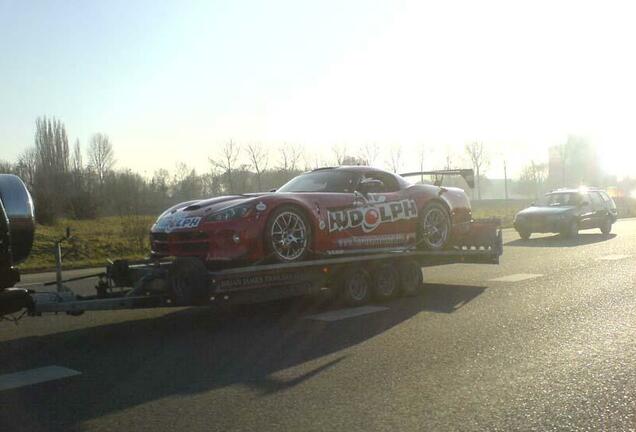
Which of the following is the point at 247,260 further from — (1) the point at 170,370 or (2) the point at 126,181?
(2) the point at 126,181

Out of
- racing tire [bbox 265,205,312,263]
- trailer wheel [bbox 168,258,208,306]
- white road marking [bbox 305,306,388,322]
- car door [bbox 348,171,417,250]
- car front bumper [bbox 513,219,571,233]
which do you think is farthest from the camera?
car front bumper [bbox 513,219,571,233]

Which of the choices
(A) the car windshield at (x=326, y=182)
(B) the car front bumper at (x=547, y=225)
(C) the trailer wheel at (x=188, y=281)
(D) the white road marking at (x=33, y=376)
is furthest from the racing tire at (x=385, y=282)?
(B) the car front bumper at (x=547, y=225)

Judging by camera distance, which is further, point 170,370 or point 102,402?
point 170,370

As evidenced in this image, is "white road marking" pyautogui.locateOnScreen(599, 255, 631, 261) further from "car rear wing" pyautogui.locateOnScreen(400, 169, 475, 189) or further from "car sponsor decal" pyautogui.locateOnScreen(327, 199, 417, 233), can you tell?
"car sponsor decal" pyautogui.locateOnScreen(327, 199, 417, 233)

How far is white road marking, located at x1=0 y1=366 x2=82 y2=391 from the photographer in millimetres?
5562

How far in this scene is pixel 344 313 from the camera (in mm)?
8820

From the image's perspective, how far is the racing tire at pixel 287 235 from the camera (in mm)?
8125

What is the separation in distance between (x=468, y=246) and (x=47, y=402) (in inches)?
313

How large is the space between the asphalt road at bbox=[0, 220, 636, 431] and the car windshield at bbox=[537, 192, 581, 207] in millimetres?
12920

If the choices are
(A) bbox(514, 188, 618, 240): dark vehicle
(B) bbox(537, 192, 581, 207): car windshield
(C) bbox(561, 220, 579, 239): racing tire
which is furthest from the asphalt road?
(B) bbox(537, 192, 581, 207): car windshield

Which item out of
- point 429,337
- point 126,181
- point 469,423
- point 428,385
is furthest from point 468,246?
point 126,181

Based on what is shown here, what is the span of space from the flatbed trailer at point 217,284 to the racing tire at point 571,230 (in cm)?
1312

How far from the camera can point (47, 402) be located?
16.5 ft

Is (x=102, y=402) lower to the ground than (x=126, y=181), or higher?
lower
